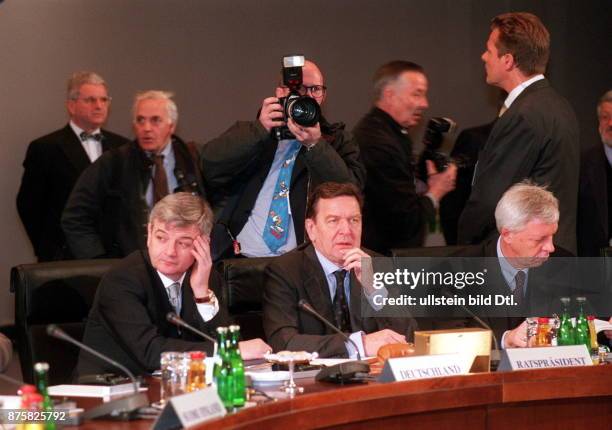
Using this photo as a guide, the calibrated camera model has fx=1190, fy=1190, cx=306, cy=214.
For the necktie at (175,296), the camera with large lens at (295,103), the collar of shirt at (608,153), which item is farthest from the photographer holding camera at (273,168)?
the collar of shirt at (608,153)

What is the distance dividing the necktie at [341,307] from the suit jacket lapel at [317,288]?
19 millimetres

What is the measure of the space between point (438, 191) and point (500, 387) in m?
2.38

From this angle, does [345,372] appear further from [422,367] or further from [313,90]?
[313,90]

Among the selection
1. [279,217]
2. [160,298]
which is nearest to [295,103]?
[279,217]

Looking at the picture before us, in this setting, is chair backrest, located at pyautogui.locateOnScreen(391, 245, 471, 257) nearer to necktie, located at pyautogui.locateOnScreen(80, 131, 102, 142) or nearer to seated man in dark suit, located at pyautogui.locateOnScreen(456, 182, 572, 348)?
seated man in dark suit, located at pyautogui.locateOnScreen(456, 182, 572, 348)

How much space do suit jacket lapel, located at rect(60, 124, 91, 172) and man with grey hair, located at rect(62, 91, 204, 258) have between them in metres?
0.50

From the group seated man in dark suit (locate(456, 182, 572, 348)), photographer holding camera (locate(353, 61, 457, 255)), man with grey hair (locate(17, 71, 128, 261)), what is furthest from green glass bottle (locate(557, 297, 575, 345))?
man with grey hair (locate(17, 71, 128, 261))

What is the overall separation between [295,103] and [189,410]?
2.16 metres

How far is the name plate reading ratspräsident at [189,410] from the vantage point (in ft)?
7.74

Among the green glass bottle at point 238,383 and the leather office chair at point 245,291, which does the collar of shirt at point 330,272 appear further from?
the green glass bottle at point 238,383

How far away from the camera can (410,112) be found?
5.33 meters

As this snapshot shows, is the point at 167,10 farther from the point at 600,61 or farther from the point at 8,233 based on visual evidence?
the point at 600,61

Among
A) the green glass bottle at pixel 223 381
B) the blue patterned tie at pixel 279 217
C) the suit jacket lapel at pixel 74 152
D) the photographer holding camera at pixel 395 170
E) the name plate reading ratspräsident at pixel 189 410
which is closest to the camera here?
the name plate reading ratspräsident at pixel 189 410

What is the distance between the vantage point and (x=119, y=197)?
5.13 metres
